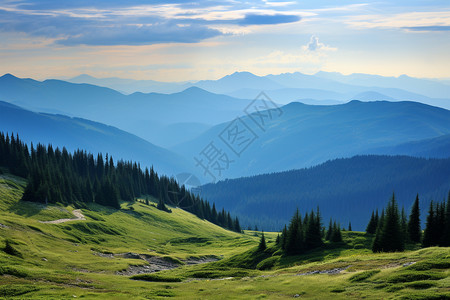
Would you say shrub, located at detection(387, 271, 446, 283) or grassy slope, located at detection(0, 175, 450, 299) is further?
grassy slope, located at detection(0, 175, 450, 299)

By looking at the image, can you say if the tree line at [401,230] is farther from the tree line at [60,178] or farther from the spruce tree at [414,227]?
the tree line at [60,178]

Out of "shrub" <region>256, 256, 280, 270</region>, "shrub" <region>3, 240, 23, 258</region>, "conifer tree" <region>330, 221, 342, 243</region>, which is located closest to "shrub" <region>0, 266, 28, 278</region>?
"shrub" <region>3, 240, 23, 258</region>

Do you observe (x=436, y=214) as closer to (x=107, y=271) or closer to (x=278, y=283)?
(x=278, y=283)

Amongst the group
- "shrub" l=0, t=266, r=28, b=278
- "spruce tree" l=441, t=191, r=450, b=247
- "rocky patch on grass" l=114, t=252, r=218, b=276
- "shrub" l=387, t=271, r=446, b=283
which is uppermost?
"shrub" l=387, t=271, r=446, b=283

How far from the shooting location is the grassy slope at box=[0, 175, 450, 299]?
38.0 meters

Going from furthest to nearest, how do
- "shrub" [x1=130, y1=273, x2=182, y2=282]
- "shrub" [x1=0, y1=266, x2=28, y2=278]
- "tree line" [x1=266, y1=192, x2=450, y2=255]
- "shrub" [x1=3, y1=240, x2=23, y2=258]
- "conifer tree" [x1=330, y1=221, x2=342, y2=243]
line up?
1. "conifer tree" [x1=330, y1=221, x2=342, y2=243]
2. "tree line" [x1=266, y1=192, x2=450, y2=255]
3. "shrub" [x1=3, y1=240, x2=23, y2=258]
4. "shrub" [x1=130, y1=273, x2=182, y2=282]
5. "shrub" [x1=0, y1=266, x2=28, y2=278]

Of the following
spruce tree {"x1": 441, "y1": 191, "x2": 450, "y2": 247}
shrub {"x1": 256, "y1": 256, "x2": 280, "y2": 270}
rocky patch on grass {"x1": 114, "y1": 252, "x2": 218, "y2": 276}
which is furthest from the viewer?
rocky patch on grass {"x1": 114, "y1": 252, "x2": 218, "y2": 276}

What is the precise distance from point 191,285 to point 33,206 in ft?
250

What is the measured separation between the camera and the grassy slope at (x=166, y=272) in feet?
125

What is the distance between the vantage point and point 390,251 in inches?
2327

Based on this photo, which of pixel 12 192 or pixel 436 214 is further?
pixel 12 192

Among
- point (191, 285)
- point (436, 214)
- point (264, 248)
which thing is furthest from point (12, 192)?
point (436, 214)

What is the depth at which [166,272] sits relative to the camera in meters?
71.9

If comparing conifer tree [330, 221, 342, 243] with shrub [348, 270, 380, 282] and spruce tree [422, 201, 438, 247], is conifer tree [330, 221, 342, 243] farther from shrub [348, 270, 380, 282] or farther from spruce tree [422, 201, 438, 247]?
shrub [348, 270, 380, 282]
